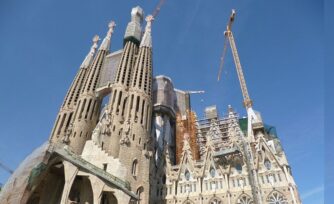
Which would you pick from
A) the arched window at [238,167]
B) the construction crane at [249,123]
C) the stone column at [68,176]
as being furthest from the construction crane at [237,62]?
the stone column at [68,176]

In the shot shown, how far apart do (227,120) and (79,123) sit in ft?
92.5

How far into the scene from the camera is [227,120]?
162 ft

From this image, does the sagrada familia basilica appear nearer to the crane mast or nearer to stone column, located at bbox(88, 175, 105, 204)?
stone column, located at bbox(88, 175, 105, 204)

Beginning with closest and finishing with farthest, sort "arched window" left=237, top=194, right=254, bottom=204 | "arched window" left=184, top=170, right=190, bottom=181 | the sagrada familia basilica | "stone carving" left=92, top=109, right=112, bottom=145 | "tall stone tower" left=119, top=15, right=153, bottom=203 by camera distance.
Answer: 1. the sagrada familia basilica
2. "tall stone tower" left=119, top=15, right=153, bottom=203
3. "arched window" left=237, top=194, right=254, bottom=204
4. "stone carving" left=92, top=109, right=112, bottom=145
5. "arched window" left=184, top=170, right=190, bottom=181

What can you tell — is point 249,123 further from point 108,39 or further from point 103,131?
point 108,39

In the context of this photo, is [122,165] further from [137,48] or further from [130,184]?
[137,48]

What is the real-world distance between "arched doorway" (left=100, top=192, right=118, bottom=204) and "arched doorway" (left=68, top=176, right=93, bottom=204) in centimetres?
125

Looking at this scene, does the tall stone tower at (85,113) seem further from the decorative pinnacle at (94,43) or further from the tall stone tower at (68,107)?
the decorative pinnacle at (94,43)

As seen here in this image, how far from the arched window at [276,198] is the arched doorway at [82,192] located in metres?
21.3

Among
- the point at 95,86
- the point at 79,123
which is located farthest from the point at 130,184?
the point at 95,86

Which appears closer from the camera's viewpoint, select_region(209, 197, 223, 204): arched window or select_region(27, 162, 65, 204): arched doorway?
select_region(27, 162, 65, 204): arched doorway

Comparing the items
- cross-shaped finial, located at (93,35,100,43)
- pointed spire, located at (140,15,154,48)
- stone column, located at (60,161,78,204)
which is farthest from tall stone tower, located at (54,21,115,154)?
cross-shaped finial, located at (93,35,100,43)

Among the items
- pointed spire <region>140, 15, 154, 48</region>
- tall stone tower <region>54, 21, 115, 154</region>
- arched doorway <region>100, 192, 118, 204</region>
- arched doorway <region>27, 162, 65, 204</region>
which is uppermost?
pointed spire <region>140, 15, 154, 48</region>

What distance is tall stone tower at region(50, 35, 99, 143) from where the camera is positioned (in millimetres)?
37784
